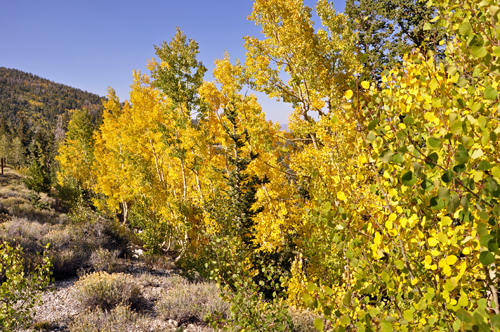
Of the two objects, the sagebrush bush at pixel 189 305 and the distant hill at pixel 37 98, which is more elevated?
the distant hill at pixel 37 98

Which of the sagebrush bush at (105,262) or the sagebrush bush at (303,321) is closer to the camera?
the sagebrush bush at (303,321)

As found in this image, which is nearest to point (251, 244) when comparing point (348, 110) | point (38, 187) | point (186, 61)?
point (186, 61)

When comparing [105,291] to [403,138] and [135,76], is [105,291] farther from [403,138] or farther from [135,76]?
[135,76]

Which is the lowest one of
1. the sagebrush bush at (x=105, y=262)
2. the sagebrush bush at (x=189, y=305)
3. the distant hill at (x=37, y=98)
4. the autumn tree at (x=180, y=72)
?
the sagebrush bush at (x=105, y=262)

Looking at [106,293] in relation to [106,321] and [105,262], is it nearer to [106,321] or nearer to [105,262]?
[106,321]

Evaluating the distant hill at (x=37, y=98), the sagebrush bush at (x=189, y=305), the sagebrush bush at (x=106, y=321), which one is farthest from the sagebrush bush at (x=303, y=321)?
the distant hill at (x=37, y=98)

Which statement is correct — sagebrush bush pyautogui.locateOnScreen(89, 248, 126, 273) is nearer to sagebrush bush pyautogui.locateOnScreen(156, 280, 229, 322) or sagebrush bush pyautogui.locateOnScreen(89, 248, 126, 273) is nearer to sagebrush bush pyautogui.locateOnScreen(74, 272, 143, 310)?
sagebrush bush pyautogui.locateOnScreen(74, 272, 143, 310)

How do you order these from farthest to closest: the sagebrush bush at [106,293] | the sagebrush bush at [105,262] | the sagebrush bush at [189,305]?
the sagebrush bush at [105,262], the sagebrush bush at [106,293], the sagebrush bush at [189,305]

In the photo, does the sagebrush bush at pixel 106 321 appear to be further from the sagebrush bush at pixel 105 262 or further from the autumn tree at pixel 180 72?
the autumn tree at pixel 180 72

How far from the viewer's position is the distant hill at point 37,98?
126 meters

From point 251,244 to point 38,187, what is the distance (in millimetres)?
17123

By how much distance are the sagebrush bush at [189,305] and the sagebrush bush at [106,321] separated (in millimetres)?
634

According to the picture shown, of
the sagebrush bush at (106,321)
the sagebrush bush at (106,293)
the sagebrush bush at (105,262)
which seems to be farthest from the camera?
the sagebrush bush at (105,262)

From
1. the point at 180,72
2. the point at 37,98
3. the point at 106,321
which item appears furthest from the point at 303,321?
the point at 37,98
